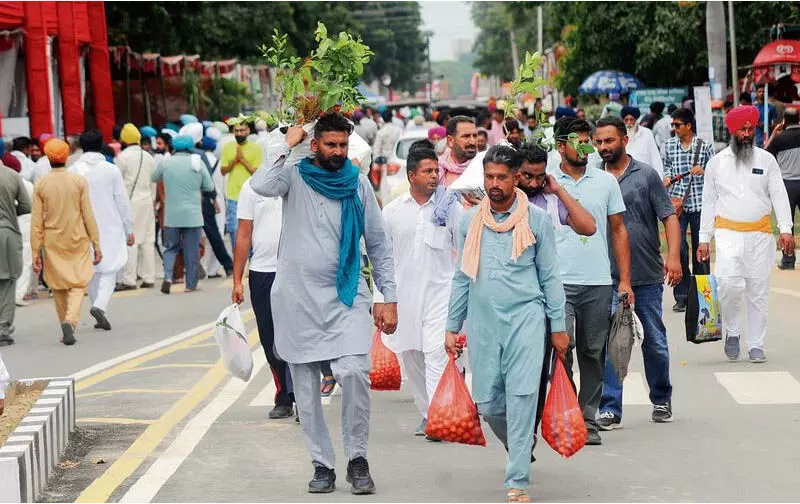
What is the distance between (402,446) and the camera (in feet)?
29.7

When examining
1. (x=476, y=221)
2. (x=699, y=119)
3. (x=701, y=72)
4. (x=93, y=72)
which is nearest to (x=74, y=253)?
(x=476, y=221)

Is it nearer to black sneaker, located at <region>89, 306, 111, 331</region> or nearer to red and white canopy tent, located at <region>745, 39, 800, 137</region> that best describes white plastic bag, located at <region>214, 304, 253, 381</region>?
black sneaker, located at <region>89, 306, 111, 331</region>

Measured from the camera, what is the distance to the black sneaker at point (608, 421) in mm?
9477

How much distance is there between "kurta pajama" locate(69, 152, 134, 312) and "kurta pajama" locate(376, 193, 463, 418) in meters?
7.40

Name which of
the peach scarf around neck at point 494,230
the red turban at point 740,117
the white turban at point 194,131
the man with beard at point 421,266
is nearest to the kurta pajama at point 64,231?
the man with beard at point 421,266

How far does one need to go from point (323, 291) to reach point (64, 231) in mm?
7818

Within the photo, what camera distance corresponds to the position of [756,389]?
10.7m

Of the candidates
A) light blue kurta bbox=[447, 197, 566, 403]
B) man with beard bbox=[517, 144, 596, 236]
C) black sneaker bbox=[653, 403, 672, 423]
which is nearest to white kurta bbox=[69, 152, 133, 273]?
black sneaker bbox=[653, 403, 672, 423]

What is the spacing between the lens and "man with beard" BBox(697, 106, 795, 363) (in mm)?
11812

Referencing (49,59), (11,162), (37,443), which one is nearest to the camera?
(37,443)

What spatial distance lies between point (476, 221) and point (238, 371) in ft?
7.85

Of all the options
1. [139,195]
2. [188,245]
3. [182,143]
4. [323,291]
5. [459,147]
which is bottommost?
[188,245]

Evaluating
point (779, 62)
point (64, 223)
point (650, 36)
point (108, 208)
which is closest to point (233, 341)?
point (64, 223)

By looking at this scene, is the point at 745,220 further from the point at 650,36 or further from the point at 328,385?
the point at 650,36
